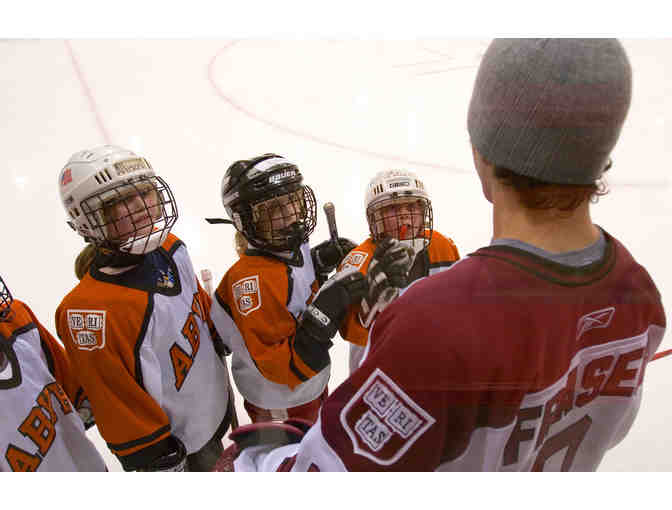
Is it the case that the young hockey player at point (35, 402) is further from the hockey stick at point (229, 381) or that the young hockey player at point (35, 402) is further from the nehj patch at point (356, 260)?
the nehj patch at point (356, 260)

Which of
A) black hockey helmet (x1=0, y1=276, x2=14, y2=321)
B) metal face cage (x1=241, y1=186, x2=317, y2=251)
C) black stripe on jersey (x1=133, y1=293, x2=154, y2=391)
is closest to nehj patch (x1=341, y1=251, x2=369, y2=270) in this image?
metal face cage (x1=241, y1=186, x2=317, y2=251)

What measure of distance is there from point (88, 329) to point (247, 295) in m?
0.38

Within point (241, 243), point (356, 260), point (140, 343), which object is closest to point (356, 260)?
point (356, 260)

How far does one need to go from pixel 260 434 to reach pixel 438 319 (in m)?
0.48

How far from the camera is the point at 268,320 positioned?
1.11 meters

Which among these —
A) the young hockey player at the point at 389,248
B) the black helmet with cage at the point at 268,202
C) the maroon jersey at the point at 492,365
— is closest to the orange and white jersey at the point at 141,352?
the black helmet with cage at the point at 268,202

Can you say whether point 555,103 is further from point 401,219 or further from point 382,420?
point 401,219

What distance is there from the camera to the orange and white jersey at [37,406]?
87cm

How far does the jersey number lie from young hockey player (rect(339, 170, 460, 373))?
1.40ft

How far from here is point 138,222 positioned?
0.97 metres

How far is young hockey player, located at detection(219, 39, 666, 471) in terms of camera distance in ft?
1.40

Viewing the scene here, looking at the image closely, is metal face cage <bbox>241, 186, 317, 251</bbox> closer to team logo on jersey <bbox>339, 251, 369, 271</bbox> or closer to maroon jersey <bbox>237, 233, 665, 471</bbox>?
team logo on jersey <bbox>339, 251, 369, 271</bbox>

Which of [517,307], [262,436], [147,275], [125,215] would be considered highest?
[125,215]

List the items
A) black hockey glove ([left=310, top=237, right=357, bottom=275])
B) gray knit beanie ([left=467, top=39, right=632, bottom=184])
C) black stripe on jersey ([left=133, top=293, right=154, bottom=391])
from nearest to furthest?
gray knit beanie ([left=467, top=39, right=632, bottom=184]) → black stripe on jersey ([left=133, top=293, right=154, bottom=391]) → black hockey glove ([left=310, top=237, right=357, bottom=275])
